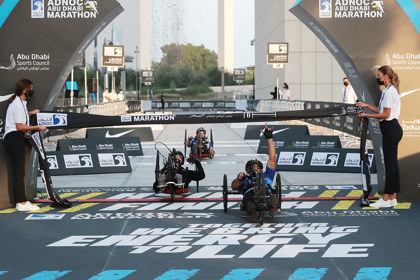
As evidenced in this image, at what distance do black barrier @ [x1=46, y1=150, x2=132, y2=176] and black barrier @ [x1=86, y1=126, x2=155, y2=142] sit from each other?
553 cm

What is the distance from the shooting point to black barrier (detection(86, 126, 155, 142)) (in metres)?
22.3

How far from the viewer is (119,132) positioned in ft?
78.5

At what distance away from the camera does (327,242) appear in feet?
27.1

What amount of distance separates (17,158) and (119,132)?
523 inches

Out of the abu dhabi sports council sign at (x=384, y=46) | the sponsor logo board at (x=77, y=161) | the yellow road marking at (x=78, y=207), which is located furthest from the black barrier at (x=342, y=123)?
the yellow road marking at (x=78, y=207)

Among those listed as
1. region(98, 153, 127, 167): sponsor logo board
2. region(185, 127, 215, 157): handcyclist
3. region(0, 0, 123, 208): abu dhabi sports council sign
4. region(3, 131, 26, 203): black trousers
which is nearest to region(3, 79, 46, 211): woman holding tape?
region(3, 131, 26, 203): black trousers

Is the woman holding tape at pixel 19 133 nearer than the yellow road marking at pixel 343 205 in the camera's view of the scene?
Yes

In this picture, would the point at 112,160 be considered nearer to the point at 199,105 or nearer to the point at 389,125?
the point at 389,125

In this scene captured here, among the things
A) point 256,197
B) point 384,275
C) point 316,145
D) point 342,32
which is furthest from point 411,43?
point 316,145

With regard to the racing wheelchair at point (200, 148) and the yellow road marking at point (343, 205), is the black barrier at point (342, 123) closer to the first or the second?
the racing wheelchair at point (200, 148)

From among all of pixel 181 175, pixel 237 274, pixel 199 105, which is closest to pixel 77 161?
pixel 181 175

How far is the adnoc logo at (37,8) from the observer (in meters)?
11.2

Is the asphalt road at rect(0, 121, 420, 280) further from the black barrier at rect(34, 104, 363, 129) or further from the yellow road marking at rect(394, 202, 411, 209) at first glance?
the black barrier at rect(34, 104, 363, 129)

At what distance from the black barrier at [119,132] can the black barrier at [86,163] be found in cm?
553
